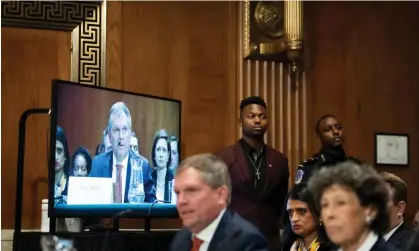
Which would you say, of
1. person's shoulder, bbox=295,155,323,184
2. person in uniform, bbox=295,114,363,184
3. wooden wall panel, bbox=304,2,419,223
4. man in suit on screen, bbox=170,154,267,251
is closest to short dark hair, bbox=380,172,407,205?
person's shoulder, bbox=295,155,323,184

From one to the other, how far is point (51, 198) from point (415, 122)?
10.6 feet

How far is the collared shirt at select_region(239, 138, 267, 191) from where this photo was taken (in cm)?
446

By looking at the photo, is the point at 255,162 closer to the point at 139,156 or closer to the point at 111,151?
the point at 139,156

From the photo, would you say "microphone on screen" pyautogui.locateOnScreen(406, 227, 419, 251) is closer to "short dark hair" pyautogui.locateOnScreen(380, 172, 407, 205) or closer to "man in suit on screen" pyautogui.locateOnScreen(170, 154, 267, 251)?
"short dark hair" pyautogui.locateOnScreen(380, 172, 407, 205)

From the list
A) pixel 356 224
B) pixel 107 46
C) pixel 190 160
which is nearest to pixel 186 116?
pixel 107 46

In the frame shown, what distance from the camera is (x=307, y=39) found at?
227 inches

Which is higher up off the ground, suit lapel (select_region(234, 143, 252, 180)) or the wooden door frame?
the wooden door frame

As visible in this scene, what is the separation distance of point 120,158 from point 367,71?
2358mm

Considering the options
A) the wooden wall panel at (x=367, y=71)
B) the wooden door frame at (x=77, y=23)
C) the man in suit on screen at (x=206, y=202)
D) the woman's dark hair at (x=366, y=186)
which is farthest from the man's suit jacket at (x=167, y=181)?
the woman's dark hair at (x=366, y=186)

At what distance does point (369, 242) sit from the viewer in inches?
79.9

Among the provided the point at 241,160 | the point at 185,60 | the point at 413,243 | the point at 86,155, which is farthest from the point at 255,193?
the point at 413,243

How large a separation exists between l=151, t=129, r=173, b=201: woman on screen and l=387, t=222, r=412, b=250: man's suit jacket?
198 cm

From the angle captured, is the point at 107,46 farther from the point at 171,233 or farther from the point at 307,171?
the point at 307,171

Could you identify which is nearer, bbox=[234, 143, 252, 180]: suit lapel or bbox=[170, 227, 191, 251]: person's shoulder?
bbox=[170, 227, 191, 251]: person's shoulder
